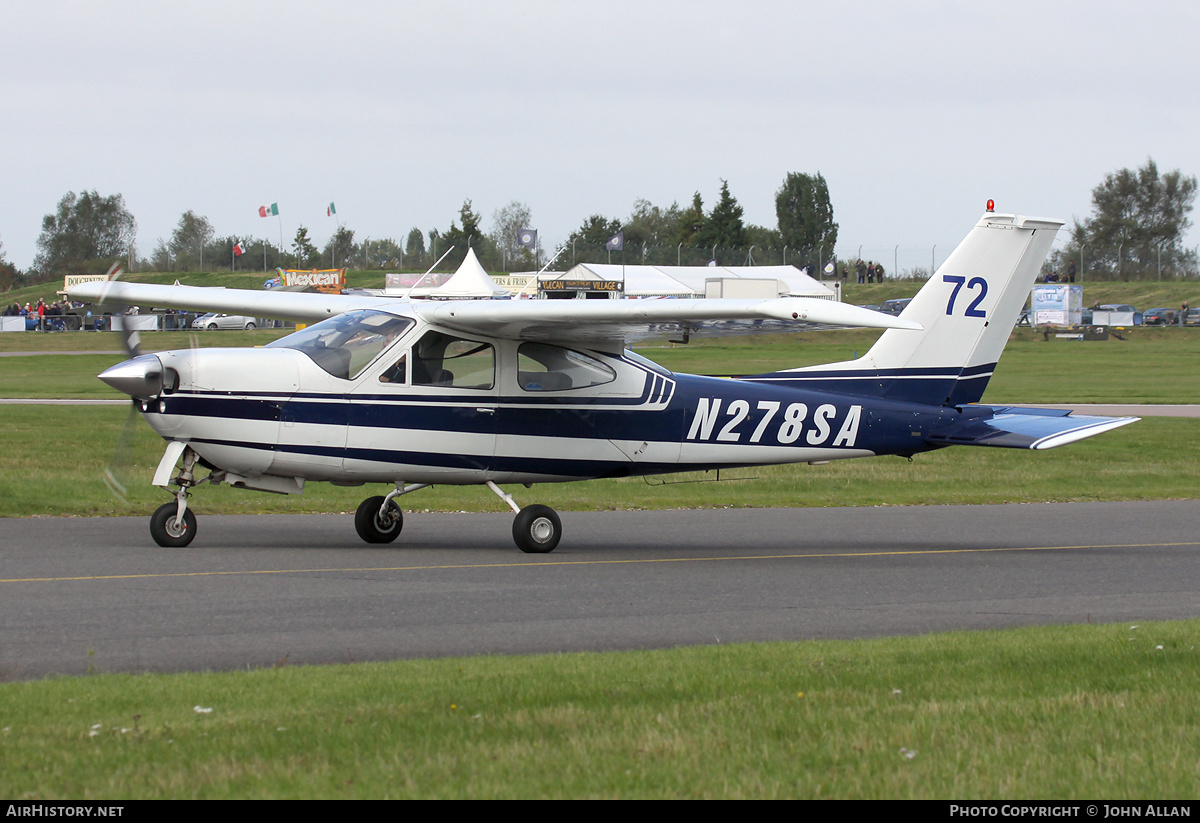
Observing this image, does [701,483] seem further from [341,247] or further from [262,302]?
[341,247]

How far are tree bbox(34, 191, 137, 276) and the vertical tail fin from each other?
381 ft

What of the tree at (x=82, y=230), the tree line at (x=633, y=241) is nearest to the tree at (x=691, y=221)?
the tree line at (x=633, y=241)

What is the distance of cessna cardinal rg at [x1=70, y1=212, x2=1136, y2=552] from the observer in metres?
11.1

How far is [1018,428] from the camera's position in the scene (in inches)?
504

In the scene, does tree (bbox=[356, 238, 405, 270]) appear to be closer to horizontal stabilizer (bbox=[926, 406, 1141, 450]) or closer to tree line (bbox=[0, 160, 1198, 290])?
tree line (bbox=[0, 160, 1198, 290])

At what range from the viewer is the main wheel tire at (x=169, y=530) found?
1127cm

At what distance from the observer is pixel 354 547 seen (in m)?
12.1

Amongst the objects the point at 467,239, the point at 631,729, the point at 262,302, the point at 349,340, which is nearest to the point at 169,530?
the point at 349,340

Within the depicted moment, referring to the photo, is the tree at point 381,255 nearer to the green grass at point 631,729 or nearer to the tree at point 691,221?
the tree at point 691,221

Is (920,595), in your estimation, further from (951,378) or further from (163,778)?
→ (163,778)

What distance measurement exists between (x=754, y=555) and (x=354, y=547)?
3.85 metres

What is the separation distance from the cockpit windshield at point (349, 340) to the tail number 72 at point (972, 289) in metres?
5.69

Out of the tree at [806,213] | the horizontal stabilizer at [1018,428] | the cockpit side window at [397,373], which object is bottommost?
the horizontal stabilizer at [1018,428]
